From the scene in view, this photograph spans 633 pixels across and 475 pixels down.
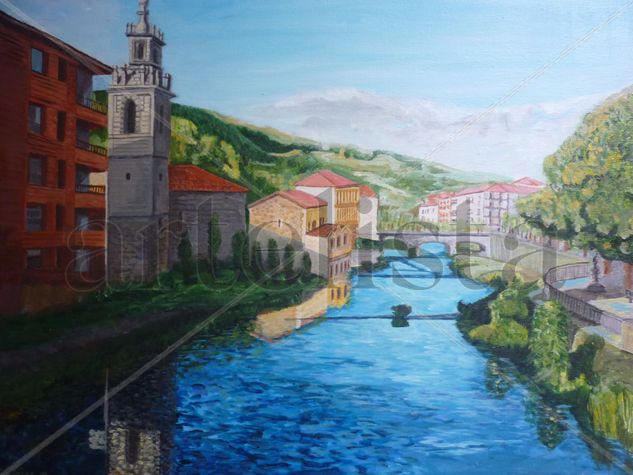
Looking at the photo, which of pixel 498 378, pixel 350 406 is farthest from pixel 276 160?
pixel 498 378

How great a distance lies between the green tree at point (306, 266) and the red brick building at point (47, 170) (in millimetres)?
1291

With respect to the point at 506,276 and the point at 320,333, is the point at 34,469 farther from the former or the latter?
the point at 506,276

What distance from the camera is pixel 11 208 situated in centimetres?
420

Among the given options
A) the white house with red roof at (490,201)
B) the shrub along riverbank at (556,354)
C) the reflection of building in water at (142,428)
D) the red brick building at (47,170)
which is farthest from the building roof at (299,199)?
the reflection of building in water at (142,428)

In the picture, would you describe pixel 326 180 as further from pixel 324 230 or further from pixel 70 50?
pixel 70 50

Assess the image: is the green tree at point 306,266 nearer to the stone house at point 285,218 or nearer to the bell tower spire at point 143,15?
the stone house at point 285,218

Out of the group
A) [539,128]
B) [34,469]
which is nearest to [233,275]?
[34,469]

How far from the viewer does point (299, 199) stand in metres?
4.39

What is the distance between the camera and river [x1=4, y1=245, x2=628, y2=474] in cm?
386

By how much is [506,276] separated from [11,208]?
318cm

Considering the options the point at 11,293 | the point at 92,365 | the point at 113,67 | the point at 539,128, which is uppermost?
the point at 113,67

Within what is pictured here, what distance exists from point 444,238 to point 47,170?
257cm

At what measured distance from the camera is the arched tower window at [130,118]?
4.30 meters

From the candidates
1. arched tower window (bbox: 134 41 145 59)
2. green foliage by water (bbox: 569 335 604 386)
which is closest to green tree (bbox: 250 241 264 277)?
arched tower window (bbox: 134 41 145 59)
